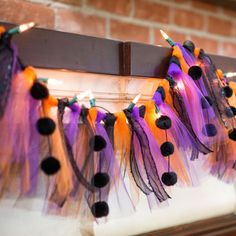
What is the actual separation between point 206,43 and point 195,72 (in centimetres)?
42

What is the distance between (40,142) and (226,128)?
16.1 inches

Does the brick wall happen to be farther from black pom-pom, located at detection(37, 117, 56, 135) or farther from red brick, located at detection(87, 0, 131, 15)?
black pom-pom, located at detection(37, 117, 56, 135)

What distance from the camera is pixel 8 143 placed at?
55 centimetres

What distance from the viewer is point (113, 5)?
0.95 metres

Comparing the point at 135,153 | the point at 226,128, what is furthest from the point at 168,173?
the point at 226,128

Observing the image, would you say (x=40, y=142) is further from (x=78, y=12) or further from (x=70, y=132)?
(x=78, y=12)

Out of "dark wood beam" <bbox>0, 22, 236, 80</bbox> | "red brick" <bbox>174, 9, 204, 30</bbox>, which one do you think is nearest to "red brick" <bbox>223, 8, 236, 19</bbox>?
"red brick" <bbox>174, 9, 204, 30</bbox>

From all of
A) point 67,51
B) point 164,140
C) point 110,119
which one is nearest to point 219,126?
point 164,140

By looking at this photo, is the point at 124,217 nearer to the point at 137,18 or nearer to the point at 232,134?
the point at 232,134

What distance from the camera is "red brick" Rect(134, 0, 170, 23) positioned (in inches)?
39.3

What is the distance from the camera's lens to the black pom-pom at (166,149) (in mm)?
700

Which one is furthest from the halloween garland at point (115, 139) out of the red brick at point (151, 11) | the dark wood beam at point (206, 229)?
the red brick at point (151, 11)

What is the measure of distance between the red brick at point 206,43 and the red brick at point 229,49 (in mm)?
44

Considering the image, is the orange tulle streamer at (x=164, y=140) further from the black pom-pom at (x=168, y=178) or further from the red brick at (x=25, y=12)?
the red brick at (x=25, y=12)
